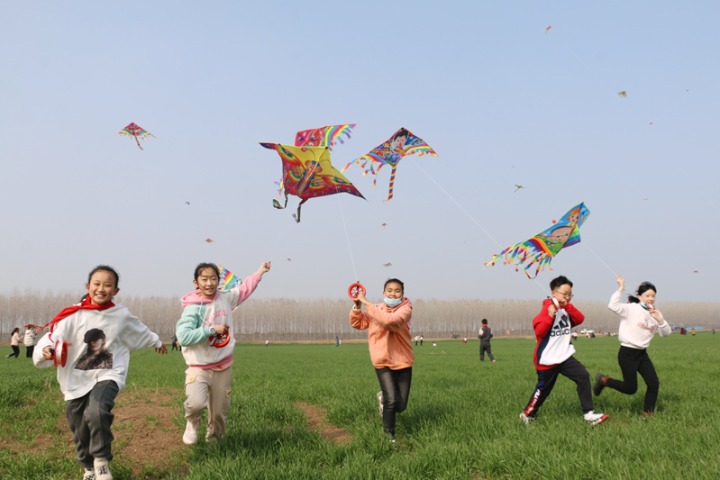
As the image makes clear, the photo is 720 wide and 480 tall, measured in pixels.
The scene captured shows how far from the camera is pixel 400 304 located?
21.9 feet

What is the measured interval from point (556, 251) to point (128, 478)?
Answer: 12.6 m

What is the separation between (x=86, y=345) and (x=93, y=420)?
2.33ft

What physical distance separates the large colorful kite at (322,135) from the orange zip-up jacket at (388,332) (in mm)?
3571

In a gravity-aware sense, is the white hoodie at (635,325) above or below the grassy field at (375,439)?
above

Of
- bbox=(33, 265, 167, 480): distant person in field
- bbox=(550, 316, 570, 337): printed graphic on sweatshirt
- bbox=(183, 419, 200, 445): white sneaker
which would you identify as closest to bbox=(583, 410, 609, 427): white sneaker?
bbox=(550, 316, 570, 337): printed graphic on sweatshirt

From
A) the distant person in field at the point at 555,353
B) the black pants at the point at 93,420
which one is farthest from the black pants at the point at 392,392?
the black pants at the point at 93,420

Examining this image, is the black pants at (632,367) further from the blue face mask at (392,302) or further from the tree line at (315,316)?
the tree line at (315,316)

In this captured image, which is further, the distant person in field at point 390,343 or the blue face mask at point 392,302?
the blue face mask at point 392,302

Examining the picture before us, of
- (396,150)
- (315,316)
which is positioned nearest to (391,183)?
(396,150)

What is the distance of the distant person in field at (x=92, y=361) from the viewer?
4.71 meters

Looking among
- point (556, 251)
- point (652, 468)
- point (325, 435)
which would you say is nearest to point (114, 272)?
point (325, 435)

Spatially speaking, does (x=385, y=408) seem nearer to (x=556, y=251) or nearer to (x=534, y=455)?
(x=534, y=455)

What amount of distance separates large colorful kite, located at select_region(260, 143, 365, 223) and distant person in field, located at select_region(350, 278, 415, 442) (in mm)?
2540

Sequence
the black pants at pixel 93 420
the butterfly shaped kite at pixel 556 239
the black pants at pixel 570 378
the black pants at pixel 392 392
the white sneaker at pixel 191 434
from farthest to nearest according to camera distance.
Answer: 1. the butterfly shaped kite at pixel 556 239
2. the black pants at pixel 570 378
3. the black pants at pixel 392 392
4. the white sneaker at pixel 191 434
5. the black pants at pixel 93 420
